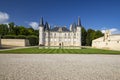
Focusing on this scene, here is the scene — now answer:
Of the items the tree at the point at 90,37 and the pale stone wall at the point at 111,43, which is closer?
the pale stone wall at the point at 111,43

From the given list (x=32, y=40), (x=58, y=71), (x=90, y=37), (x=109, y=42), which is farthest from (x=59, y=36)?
(x=58, y=71)

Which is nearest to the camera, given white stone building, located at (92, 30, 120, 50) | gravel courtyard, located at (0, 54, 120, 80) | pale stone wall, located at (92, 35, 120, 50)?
gravel courtyard, located at (0, 54, 120, 80)

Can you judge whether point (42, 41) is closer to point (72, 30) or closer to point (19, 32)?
point (72, 30)

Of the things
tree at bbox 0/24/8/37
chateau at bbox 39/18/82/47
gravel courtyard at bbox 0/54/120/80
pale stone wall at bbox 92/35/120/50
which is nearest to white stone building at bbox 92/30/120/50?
pale stone wall at bbox 92/35/120/50

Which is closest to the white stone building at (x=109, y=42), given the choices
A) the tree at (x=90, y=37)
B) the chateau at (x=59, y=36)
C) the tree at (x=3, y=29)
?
the chateau at (x=59, y=36)

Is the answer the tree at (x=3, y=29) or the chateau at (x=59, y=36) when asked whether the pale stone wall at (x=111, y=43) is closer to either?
the chateau at (x=59, y=36)

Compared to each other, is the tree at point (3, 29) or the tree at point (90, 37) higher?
the tree at point (3, 29)

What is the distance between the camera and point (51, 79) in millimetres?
4664

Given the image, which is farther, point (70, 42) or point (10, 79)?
point (70, 42)

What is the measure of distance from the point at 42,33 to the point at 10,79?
44419mm

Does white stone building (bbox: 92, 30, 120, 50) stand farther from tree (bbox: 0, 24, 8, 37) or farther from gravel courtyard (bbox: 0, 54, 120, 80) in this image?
tree (bbox: 0, 24, 8, 37)

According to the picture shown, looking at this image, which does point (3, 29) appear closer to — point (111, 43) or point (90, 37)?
point (90, 37)

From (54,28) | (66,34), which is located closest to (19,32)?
(54,28)

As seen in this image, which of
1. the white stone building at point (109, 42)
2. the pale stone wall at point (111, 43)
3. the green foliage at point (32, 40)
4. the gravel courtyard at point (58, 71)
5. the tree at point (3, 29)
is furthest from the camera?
the tree at point (3, 29)
